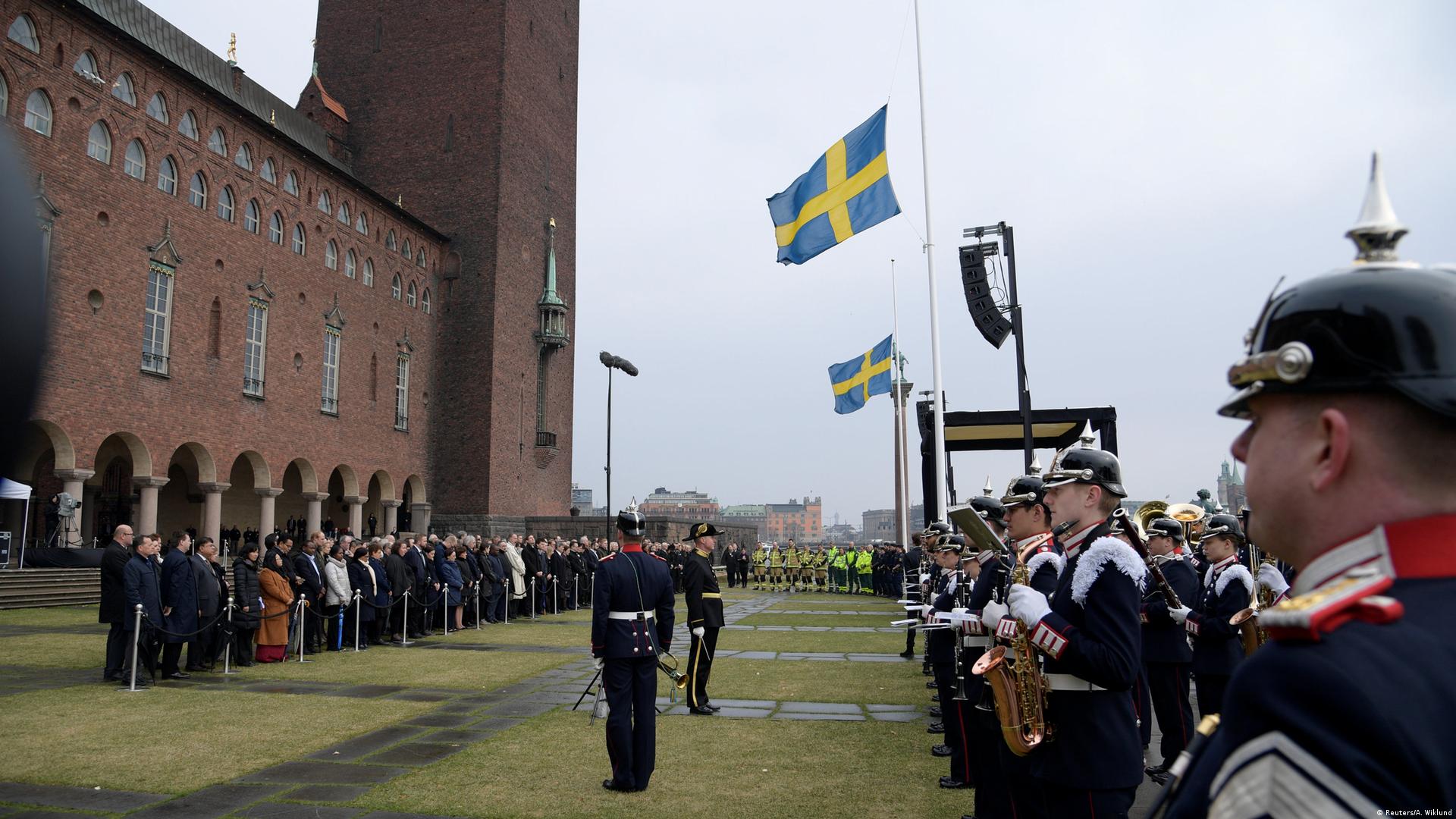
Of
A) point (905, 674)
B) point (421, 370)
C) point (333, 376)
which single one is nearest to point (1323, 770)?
point (905, 674)

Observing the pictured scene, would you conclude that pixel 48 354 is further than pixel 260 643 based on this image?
No

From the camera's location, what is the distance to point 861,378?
22.9 metres

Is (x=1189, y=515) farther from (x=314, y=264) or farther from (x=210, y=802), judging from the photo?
(x=314, y=264)

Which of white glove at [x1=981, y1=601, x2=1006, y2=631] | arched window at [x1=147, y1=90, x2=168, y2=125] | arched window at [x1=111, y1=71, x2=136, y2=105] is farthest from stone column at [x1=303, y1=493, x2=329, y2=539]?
white glove at [x1=981, y1=601, x2=1006, y2=631]

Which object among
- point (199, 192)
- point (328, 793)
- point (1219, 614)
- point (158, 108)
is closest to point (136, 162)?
point (158, 108)

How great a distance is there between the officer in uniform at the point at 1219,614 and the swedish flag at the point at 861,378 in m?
14.4

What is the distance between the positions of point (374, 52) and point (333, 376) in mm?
18292

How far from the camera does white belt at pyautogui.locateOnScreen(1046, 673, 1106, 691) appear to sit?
3.73 metres

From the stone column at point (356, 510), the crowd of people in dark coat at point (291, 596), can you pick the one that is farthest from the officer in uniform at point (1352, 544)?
the stone column at point (356, 510)

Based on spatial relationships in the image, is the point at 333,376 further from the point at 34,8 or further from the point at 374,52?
the point at 374,52

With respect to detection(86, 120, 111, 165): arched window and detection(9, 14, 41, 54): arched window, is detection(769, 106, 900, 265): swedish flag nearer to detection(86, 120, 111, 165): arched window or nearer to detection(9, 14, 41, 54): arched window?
detection(86, 120, 111, 165): arched window

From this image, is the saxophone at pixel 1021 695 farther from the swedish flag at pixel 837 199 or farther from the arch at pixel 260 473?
the arch at pixel 260 473

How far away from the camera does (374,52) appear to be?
1769 inches

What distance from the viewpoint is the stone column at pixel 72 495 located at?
81.1ft
